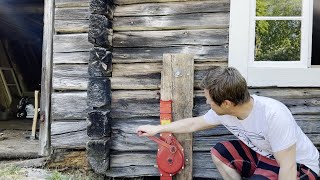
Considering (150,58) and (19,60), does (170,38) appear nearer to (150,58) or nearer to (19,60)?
(150,58)

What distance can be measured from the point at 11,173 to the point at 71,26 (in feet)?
4.96

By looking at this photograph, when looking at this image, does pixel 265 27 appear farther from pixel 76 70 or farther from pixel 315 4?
pixel 76 70

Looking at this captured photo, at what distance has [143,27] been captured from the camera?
380 cm

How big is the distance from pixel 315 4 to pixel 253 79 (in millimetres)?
907

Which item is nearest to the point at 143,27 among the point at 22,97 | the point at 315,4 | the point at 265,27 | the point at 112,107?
the point at 112,107

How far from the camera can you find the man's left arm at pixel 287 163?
2.42 m

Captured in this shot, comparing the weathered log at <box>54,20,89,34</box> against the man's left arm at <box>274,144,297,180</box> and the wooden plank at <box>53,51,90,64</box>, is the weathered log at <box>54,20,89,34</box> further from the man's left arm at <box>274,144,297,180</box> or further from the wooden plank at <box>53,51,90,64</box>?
the man's left arm at <box>274,144,297,180</box>

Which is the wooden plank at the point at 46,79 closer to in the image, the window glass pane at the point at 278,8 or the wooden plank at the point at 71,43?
the wooden plank at the point at 71,43

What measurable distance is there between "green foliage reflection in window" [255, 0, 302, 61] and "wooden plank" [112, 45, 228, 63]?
0.34 m

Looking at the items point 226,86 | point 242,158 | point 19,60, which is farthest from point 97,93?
point 19,60

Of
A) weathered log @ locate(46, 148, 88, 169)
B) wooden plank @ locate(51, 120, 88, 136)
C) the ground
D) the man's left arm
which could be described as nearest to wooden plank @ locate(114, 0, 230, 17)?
wooden plank @ locate(51, 120, 88, 136)

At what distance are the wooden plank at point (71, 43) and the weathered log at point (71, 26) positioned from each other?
0.05 meters

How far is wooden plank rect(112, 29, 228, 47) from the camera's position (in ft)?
12.1

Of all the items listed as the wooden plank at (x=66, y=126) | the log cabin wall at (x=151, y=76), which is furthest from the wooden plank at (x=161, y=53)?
the wooden plank at (x=66, y=126)
